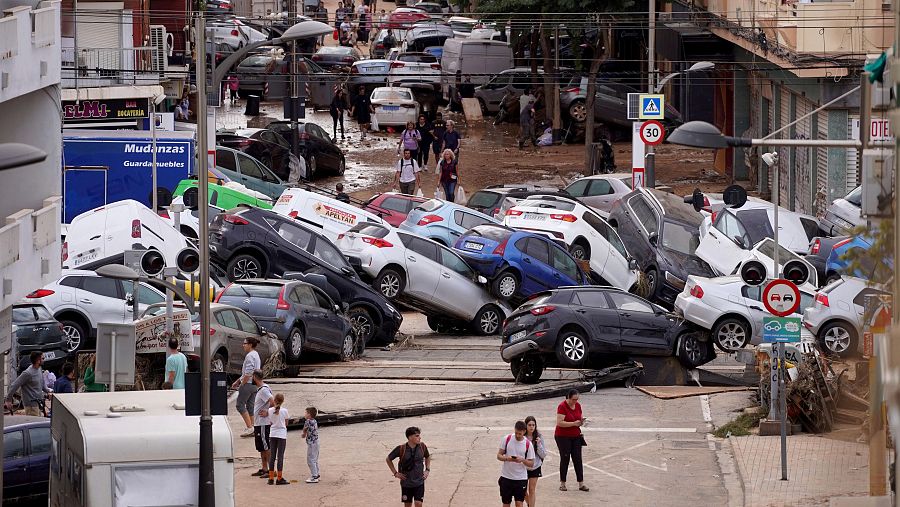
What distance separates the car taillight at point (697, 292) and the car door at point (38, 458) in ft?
37.9

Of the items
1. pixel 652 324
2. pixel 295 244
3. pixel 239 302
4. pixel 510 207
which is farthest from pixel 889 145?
pixel 510 207

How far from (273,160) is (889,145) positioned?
31.7 meters

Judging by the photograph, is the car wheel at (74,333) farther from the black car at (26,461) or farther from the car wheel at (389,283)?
the black car at (26,461)

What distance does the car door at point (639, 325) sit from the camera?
2469cm

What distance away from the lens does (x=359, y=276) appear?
28.8m

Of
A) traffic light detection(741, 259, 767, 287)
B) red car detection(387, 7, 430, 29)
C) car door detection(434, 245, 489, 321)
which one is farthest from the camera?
red car detection(387, 7, 430, 29)

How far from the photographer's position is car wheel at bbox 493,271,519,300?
96.8 ft

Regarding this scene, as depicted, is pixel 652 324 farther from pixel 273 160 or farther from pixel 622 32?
pixel 622 32

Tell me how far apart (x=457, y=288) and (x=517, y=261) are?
1.42 meters

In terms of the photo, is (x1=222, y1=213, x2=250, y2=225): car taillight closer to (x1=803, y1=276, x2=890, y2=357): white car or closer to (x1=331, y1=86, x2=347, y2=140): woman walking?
(x1=803, y1=276, x2=890, y2=357): white car

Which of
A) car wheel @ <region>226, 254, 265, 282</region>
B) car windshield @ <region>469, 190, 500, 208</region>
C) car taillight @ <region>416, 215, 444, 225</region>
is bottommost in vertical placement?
car wheel @ <region>226, 254, 265, 282</region>

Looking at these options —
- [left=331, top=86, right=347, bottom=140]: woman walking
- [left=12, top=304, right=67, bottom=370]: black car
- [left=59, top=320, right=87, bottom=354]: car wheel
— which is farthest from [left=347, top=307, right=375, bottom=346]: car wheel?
[left=331, top=86, right=347, bottom=140]: woman walking

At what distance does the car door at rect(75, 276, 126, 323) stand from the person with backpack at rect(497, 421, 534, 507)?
31.5 feet

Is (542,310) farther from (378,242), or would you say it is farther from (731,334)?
(378,242)
